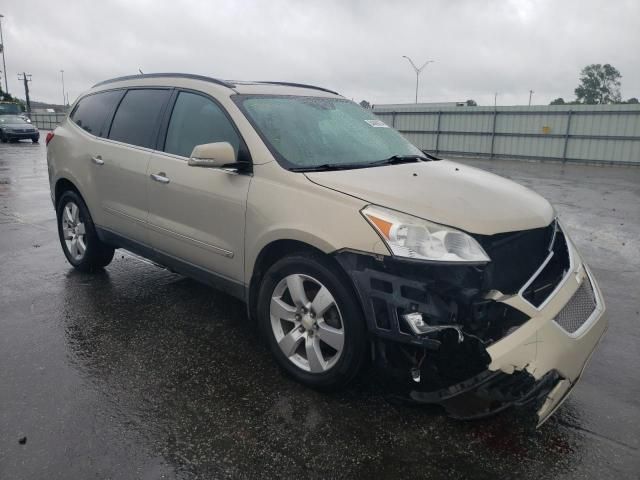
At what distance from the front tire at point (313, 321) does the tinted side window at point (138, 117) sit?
1.84m

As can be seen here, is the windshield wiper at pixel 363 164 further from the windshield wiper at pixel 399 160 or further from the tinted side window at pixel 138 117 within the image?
the tinted side window at pixel 138 117

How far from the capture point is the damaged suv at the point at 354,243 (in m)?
2.47

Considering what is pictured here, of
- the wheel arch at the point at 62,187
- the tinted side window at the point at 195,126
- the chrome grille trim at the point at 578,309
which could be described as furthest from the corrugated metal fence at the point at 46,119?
the chrome grille trim at the point at 578,309

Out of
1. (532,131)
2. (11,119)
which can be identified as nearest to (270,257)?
(532,131)

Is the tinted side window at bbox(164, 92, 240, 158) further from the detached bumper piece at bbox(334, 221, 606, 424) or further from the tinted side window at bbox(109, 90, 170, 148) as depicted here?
the detached bumper piece at bbox(334, 221, 606, 424)

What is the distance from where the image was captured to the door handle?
389 centimetres

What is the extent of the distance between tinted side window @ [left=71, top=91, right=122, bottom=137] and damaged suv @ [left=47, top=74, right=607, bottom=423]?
0.54 m

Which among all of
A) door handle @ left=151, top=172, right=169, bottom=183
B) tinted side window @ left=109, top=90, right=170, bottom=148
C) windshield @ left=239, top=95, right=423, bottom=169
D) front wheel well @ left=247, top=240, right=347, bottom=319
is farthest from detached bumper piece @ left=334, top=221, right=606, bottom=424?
tinted side window @ left=109, top=90, right=170, bottom=148

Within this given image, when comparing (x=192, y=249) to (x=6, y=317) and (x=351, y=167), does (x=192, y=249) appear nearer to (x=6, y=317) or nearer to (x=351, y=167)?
(x=351, y=167)

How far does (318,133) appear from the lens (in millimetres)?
3656

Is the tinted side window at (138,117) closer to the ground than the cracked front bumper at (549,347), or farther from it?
farther from it

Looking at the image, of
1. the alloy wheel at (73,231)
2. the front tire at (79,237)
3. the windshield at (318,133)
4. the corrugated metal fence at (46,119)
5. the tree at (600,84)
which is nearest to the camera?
the windshield at (318,133)

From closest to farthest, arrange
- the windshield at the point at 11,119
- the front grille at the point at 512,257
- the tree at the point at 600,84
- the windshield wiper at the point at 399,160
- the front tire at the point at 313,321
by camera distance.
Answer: the front grille at the point at 512,257 → the front tire at the point at 313,321 → the windshield wiper at the point at 399,160 → the windshield at the point at 11,119 → the tree at the point at 600,84

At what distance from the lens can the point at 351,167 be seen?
332 cm
